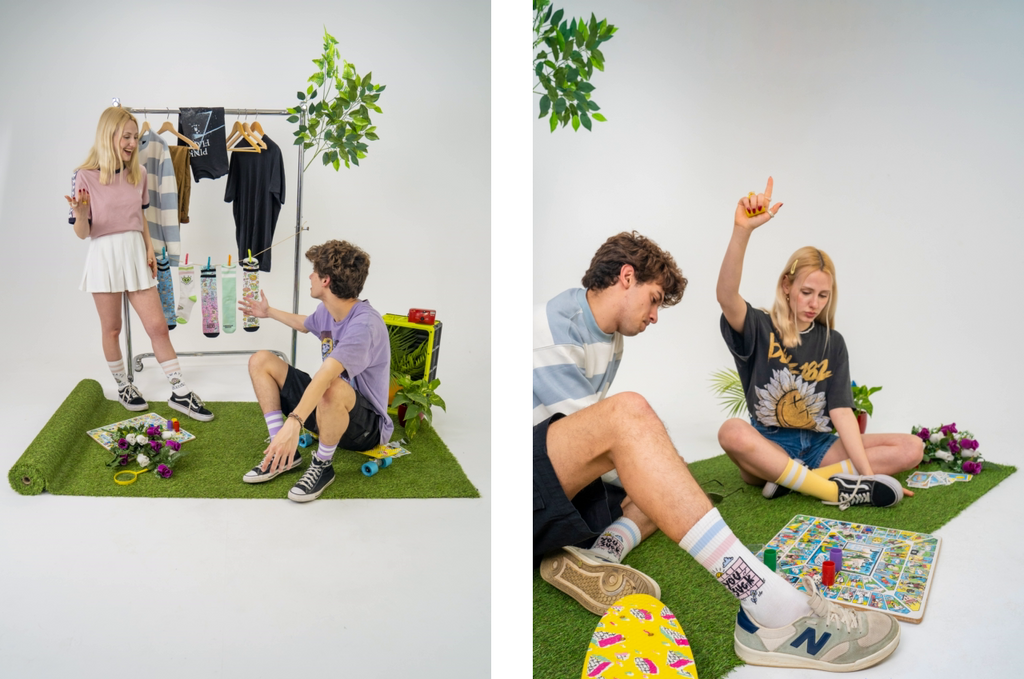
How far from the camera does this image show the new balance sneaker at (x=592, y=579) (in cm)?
160

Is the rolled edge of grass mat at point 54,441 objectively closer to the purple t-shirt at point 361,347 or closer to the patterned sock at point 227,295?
the patterned sock at point 227,295

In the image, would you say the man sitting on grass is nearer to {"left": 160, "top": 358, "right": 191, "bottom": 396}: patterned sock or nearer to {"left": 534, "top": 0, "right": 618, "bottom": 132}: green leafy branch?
{"left": 160, "top": 358, "right": 191, "bottom": 396}: patterned sock

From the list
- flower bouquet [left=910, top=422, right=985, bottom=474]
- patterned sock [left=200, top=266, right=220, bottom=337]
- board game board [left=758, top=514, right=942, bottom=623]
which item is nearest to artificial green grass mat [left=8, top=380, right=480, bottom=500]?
patterned sock [left=200, top=266, right=220, bottom=337]

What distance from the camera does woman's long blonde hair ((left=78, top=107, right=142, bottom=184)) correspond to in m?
2.28

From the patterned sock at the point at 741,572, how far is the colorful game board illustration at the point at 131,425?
5.98ft

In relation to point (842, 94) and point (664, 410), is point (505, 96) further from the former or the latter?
point (842, 94)

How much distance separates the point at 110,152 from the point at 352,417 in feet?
3.84

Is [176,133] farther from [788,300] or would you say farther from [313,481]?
[788,300]

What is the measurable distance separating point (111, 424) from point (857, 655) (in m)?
2.29

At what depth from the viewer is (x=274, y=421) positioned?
2.48 m

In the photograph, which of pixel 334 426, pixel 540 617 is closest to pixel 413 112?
pixel 334 426

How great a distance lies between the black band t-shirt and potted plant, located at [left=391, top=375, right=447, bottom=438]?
4.08 feet

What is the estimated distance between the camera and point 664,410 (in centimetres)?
256

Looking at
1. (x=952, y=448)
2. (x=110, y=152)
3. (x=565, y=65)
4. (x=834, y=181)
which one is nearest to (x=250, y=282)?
(x=110, y=152)
